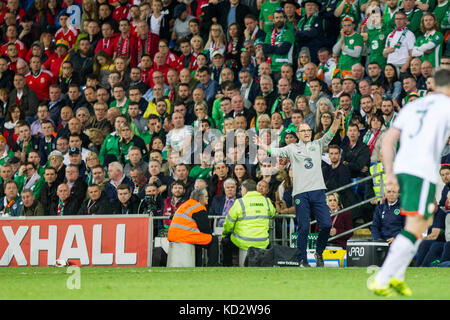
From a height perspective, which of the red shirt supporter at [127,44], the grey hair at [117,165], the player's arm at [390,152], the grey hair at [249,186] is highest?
the red shirt supporter at [127,44]

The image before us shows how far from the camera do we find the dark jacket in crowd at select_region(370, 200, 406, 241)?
41.4ft

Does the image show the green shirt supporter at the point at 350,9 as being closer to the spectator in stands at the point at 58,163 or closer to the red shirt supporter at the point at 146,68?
the red shirt supporter at the point at 146,68

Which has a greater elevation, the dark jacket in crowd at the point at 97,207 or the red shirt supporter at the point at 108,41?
the red shirt supporter at the point at 108,41

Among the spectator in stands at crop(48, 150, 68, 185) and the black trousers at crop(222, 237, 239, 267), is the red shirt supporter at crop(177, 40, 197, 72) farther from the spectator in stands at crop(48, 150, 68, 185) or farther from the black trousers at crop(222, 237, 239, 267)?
the black trousers at crop(222, 237, 239, 267)

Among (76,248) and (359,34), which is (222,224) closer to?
(76,248)

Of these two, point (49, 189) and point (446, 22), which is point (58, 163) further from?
point (446, 22)

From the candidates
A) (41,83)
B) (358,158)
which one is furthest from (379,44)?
(41,83)

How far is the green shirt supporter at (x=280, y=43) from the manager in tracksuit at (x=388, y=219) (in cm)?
525

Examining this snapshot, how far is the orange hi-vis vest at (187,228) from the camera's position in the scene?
1277 centimetres

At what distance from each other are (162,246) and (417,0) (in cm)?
729

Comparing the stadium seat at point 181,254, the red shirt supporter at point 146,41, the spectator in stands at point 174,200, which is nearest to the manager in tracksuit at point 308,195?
the stadium seat at point 181,254

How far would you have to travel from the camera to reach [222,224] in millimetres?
14156

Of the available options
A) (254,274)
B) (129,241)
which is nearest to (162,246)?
(129,241)

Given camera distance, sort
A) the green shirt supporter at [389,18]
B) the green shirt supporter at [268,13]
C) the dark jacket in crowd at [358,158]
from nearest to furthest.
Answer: the dark jacket in crowd at [358,158] < the green shirt supporter at [389,18] < the green shirt supporter at [268,13]
